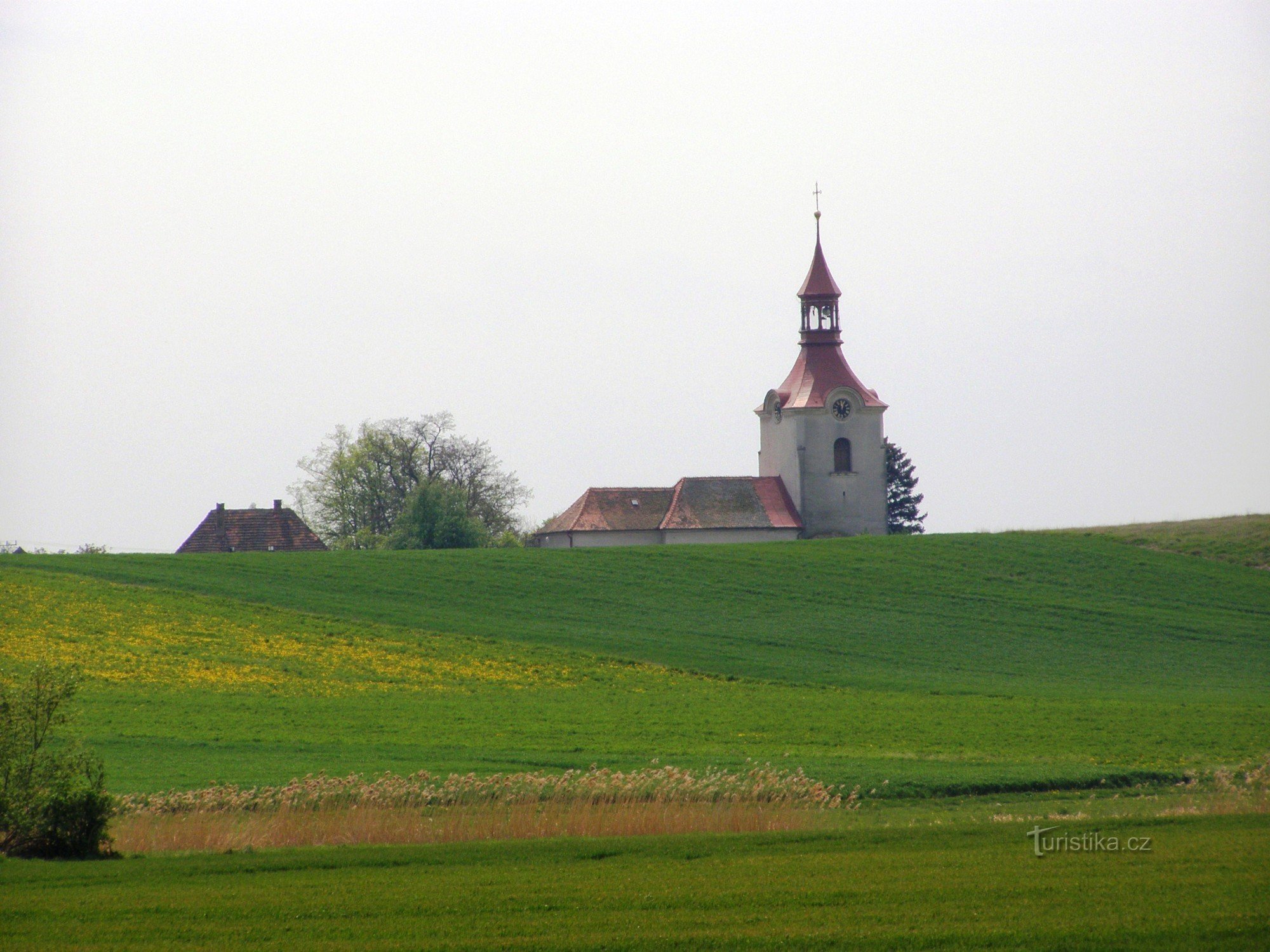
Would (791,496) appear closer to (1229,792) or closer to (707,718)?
(707,718)

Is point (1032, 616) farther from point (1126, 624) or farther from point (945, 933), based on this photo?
point (945, 933)

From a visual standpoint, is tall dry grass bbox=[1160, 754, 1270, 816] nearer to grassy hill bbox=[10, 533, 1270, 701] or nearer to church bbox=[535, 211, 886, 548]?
grassy hill bbox=[10, 533, 1270, 701]

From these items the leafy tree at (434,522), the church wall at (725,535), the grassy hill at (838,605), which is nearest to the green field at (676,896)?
the grassy hill at (838,605)

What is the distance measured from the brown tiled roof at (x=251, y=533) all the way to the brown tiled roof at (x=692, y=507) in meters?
13.2

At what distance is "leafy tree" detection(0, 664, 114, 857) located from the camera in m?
14.9

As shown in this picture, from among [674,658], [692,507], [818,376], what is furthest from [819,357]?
[674,658]

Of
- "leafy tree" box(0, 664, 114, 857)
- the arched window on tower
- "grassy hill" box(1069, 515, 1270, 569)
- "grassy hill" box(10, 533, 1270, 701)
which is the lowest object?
"leafy tree" box(0, 664, 114, 857)

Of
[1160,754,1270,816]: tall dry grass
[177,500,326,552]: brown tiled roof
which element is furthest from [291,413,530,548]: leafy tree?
[1160,754,1270,816]: tall dry grass

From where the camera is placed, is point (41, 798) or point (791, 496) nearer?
point (41, 798)

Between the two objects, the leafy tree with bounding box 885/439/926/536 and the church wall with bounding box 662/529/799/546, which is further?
the leafy tree with bounding box 885/439/926/536

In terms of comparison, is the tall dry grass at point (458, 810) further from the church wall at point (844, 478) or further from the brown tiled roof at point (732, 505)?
the church wall at point (844, 478)

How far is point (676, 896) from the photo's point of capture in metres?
12.7

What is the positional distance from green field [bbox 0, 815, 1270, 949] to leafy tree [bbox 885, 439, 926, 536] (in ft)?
248

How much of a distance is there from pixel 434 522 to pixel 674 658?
35.1 meters
